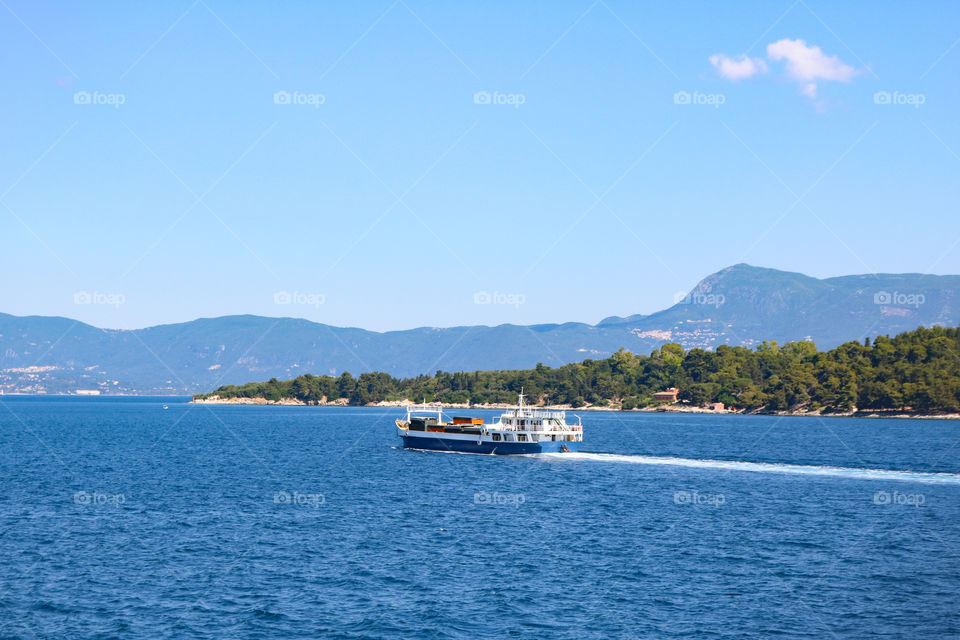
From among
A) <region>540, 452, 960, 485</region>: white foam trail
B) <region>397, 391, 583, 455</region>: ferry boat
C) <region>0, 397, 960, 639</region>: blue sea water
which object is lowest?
<region>0, 397, 960, 639</region>: blue sea water

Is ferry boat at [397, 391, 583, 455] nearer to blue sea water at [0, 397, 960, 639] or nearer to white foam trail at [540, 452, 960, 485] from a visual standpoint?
white foam trail at [540, 452, 960, 485]

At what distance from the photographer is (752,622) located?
42281 millimetres

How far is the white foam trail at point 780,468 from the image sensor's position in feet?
325

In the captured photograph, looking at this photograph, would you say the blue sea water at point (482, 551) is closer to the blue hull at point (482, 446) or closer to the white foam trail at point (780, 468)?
the white foam trail at point (780, 468)

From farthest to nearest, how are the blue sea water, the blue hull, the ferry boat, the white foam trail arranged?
the ferry boat < the blue hull < the white foam trail < the blue sea water

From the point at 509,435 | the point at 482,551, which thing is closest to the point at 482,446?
the point at 509,435

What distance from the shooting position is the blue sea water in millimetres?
42688

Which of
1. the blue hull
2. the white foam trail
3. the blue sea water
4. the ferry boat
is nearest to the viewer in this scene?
the blue sea water

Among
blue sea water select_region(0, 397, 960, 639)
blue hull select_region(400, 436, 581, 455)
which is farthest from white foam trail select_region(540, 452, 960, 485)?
blue hull select_region(400, 436, 581, 455)

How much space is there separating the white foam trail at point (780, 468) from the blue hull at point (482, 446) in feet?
5.39

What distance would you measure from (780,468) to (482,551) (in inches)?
2522

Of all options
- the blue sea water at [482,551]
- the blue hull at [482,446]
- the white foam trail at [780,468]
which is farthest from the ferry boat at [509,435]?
the blue sea water at [482,551]

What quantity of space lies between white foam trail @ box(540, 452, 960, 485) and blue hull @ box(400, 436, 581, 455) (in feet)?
5.39

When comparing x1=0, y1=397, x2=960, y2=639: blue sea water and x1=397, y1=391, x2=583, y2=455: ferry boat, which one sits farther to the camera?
x1=397, y1=391, x2=583, y2=455: ferry boat
